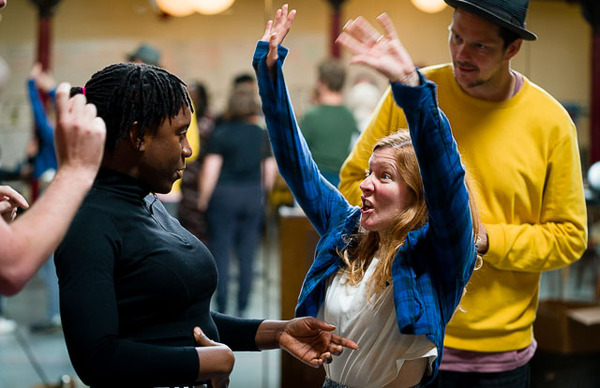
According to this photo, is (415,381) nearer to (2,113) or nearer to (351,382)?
(351,382)

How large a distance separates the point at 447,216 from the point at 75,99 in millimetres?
652

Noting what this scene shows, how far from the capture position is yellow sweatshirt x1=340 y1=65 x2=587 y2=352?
1995 millimetres

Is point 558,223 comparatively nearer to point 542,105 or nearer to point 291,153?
point 542,105

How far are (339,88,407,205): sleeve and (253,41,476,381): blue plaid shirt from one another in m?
0.30

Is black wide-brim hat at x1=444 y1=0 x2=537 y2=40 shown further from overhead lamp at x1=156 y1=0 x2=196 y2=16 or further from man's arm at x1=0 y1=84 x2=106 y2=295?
overhead lamp at x1=156 y1=0 x2=196 y2=16

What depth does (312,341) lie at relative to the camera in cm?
154

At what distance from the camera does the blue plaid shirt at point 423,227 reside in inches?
55.6

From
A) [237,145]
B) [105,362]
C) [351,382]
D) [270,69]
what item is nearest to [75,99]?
[105,362]

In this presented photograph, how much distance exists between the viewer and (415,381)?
161cm

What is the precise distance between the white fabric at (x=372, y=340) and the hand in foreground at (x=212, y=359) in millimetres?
323

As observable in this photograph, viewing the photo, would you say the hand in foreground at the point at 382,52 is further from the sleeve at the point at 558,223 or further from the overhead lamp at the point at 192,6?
the overhead lamp at the point at 192,6

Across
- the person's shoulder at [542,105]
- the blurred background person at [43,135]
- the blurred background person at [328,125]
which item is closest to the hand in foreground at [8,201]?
the person's shoulder at [542,105]

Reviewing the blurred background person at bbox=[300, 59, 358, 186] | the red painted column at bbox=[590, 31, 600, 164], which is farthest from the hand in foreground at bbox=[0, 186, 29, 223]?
the red painted column at bbox=[590, 31, 600, 164]

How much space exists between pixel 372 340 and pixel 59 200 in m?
0.69
